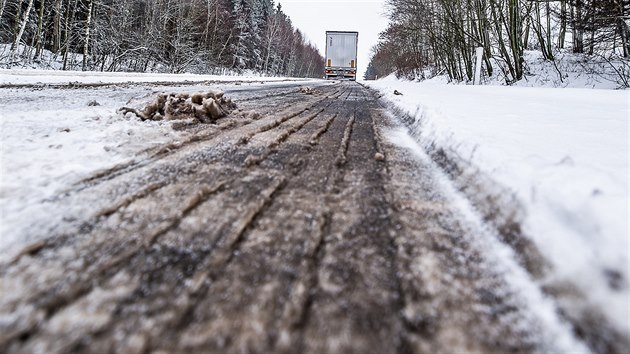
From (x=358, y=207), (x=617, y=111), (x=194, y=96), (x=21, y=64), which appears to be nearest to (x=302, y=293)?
(x=358, y=207)

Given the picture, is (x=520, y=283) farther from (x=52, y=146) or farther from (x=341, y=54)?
(x=341, y=54)

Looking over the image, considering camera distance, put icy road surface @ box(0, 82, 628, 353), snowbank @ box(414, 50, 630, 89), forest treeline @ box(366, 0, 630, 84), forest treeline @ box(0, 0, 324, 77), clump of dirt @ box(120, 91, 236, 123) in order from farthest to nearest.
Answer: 1. forest treeline @ box(0, 0, 324, 77)
2. snowbank @ box(414, 50, 630, 89)
3. forest treeline @ box(366, 0, 630, 84)
4. clump of dirt @ box(120, 91, 236, 123)
5. icy road surface @ box(0, 82, 628, 353)

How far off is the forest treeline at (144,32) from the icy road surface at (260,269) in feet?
56.0

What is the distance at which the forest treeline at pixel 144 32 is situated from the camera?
16.4 m

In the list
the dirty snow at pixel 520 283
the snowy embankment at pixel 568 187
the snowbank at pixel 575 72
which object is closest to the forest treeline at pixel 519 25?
the snowbank at pixel 575 72

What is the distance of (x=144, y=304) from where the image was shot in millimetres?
832

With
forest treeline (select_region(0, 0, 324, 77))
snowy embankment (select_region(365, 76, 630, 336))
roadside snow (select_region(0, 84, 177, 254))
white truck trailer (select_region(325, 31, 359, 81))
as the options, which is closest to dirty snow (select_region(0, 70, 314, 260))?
roadside snow (select_region(0, 84, 177, 254))

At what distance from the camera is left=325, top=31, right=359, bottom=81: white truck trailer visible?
26.8m

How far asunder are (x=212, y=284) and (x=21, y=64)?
18610 millimetres

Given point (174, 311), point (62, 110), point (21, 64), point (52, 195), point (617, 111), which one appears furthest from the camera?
point (21, 64)

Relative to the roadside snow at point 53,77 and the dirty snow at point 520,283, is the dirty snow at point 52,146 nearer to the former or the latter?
the dirty snow at point 520,283

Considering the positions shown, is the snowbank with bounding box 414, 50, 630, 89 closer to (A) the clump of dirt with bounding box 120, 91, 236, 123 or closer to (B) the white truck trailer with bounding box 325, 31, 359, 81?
(A) the clump of dirt with bounding box 120, 91, 236, 123

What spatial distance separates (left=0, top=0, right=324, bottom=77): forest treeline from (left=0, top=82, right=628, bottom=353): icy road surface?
1708cm

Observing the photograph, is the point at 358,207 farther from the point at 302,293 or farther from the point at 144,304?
the point at 144,304
